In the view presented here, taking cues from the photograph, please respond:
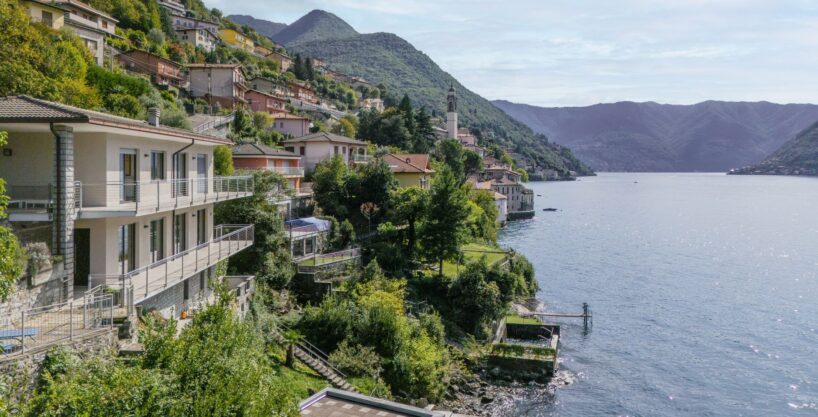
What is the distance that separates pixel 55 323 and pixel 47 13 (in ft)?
182

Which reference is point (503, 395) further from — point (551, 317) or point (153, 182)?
point (153, 182)

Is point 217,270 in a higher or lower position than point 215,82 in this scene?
lower

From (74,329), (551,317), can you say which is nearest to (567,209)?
(551,317)

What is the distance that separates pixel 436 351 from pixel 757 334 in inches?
1083

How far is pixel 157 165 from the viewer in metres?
22.0

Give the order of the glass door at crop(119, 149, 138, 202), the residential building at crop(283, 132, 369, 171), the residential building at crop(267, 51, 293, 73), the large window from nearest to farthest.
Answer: the glass door at crop(119, 149, 138, 202) → the large window → the residential building at crop(283, 132, 369, 171) → the residential building at crop(267, 51, 293, 73)

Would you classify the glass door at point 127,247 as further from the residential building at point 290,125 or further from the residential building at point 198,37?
the residential building at point 198,37

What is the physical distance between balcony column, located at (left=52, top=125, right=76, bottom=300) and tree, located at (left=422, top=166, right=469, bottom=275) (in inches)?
1192

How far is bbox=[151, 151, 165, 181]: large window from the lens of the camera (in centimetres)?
2167

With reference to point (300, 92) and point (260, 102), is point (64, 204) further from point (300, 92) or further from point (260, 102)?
point (300, 92)

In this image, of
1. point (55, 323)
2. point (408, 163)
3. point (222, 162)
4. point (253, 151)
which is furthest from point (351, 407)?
point (408, 163)

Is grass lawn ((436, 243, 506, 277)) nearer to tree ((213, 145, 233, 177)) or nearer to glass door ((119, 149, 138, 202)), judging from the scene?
tree ((213, 145, 233, 177))

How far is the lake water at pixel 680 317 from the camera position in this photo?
34.4 metres

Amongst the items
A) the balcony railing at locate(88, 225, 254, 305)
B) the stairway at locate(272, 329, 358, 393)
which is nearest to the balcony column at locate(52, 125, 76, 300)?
the balcony railing at locate(88, 225, 254, 305)
